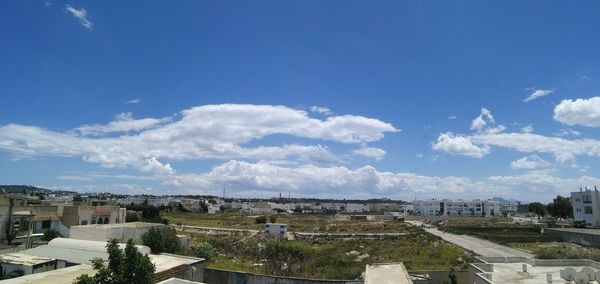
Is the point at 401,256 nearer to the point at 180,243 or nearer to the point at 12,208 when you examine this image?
the point at 180,243

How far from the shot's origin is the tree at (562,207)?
95156 millimetres

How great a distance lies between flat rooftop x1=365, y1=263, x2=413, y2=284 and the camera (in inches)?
763

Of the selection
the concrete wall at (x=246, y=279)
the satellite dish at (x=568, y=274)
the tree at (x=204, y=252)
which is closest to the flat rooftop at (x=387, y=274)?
the concrete wall at (x=246, y=279)

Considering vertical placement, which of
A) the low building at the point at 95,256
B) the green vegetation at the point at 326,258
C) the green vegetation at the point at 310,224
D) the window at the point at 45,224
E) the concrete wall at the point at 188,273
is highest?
the window at the point at 45,224

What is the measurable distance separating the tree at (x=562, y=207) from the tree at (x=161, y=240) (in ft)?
294

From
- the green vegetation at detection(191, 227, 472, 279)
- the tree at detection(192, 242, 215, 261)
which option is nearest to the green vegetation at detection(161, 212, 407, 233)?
the green vegetation at detection(191, 227, 472, 279)

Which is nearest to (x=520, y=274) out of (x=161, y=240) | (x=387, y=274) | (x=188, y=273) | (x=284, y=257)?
(x=387, y=274)

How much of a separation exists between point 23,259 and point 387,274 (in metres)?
22.2

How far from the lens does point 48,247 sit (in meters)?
30.2

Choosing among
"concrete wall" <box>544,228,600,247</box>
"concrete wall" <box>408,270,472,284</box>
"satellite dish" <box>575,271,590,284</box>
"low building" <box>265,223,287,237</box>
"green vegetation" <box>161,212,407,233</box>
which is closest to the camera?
"satellite dish" <box>575,271,590,284</box>

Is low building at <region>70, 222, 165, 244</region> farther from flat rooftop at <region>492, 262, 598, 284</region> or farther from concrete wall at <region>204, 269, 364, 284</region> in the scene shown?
flat rooftop at <region>492, 262, 598, 284</region>

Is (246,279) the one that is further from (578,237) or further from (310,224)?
(310,224)

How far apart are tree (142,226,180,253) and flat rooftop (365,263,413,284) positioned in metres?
20.0

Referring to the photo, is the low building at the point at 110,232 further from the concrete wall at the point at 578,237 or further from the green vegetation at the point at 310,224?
the concrete wall at the point at 578,237
